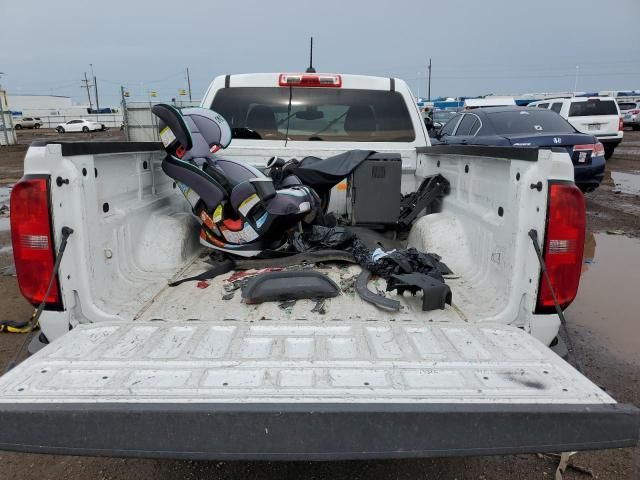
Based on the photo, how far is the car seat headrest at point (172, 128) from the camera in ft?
9.73

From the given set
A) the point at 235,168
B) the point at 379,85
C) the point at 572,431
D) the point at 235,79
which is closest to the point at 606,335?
the point at 379,85

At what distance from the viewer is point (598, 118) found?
51.1 ft

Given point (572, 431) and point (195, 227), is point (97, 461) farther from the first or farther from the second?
point (572, 431)

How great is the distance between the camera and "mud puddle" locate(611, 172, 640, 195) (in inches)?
449

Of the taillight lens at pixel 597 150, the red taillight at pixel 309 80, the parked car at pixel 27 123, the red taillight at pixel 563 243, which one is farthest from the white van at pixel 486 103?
the parked car at pixel 27 123

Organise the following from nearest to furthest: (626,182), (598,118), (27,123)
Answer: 1. (626,182)
2. (598,118)
3. (27,123)

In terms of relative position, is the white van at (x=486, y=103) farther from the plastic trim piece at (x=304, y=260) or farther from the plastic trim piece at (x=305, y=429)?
the plastic trim piece at (x=305, y=429)

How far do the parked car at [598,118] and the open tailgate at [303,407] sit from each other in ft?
52.6

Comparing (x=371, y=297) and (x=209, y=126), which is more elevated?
(x=209, y=126)

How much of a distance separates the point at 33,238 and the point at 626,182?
1412cm

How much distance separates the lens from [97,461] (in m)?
2.63

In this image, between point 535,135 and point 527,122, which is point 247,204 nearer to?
point 535,135

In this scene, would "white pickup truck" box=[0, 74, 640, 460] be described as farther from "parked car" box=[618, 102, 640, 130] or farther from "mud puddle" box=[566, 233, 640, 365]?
"parked car" box=[618, 102, 640, 130]

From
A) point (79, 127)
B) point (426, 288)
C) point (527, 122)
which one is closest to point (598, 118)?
point (527, 122)
